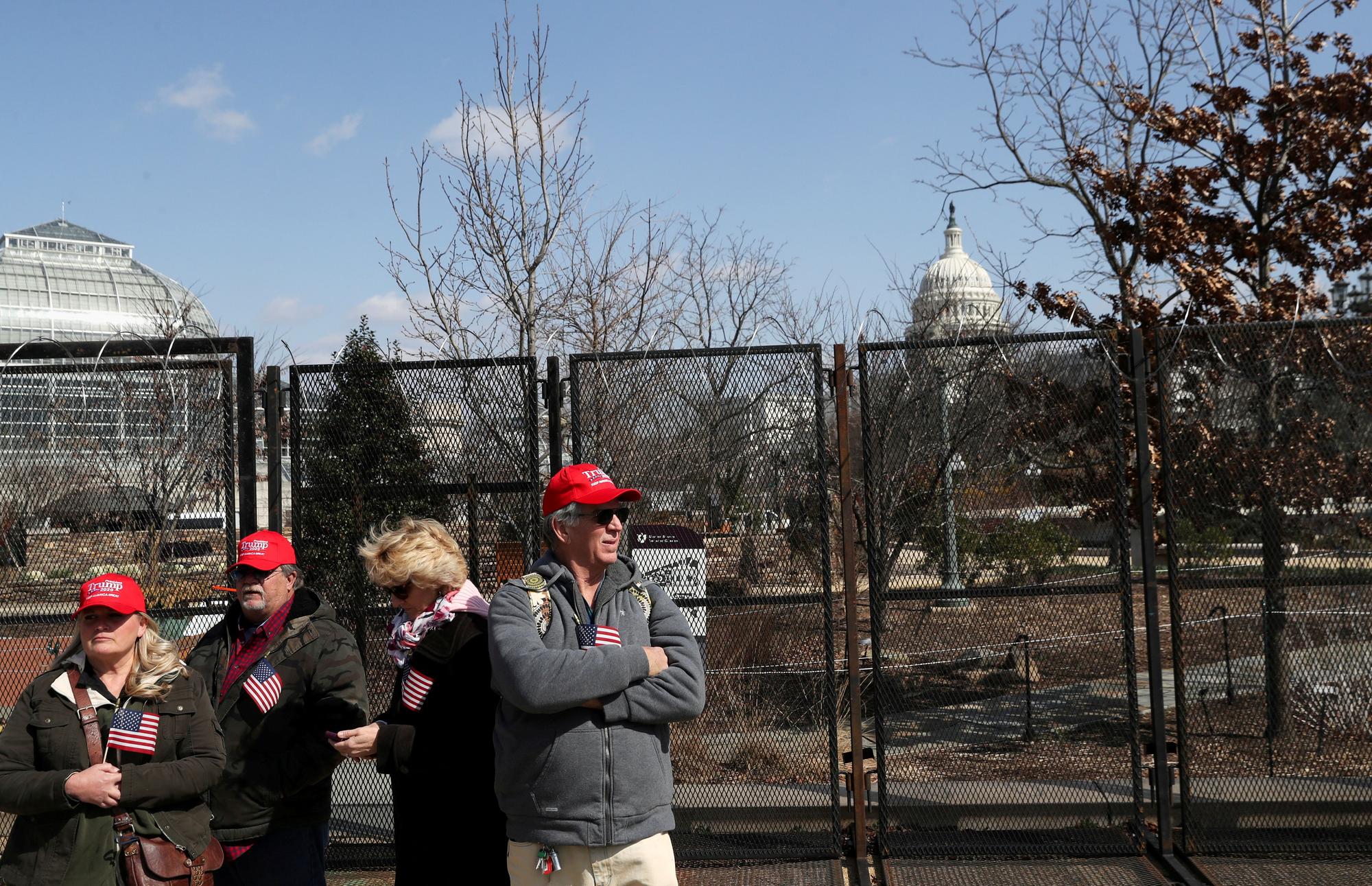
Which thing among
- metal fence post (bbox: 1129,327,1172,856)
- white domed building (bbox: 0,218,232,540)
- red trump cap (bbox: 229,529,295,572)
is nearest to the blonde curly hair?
red trump cap (bbox: 229,529,295,572)

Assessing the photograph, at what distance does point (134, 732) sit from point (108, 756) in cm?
10

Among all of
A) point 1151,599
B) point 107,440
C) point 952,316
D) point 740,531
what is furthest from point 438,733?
point 952,316

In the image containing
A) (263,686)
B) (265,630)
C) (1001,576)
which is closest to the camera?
(263,686)

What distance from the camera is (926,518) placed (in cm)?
551

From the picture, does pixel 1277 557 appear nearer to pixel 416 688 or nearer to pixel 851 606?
pixel 851 606

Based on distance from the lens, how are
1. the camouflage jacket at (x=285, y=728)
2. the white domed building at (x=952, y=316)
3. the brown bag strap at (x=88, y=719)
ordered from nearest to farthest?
the brown bag strap at (x=88, y=719) < the camouflage jacket at (x=285, y=728) < the white domed building at (x=952, y=316)

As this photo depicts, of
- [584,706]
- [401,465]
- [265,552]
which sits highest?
[401,465]

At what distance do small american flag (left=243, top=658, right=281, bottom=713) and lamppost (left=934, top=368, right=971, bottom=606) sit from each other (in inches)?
121

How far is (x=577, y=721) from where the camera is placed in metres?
3.11

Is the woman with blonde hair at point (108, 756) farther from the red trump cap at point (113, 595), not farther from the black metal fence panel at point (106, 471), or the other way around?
the black metal fence panel at point (106, 471)

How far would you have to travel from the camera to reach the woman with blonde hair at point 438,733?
3.43 m

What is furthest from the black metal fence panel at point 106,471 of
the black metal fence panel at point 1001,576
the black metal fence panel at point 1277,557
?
the black metal fence panel at point 1277,557

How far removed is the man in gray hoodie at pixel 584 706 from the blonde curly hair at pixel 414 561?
0.34 m

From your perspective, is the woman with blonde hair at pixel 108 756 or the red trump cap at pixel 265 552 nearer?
the woman with blonde hair at pixel 108 756
